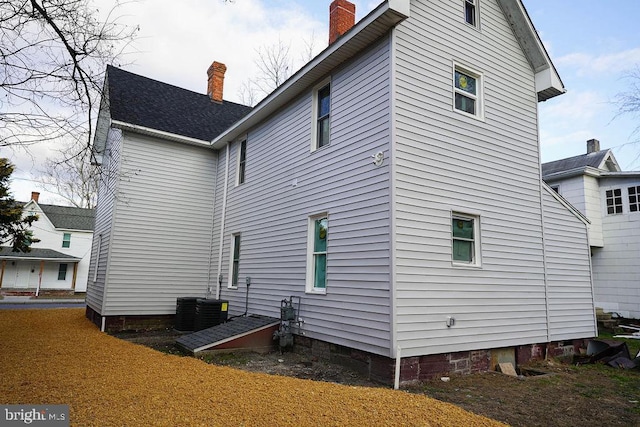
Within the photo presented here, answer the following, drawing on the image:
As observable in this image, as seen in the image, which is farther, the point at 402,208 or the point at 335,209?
the point at 335,209

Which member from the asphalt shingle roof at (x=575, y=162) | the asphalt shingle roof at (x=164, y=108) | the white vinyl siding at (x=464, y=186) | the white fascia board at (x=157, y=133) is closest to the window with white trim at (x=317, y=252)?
the white vinyl siding at (x=464, y=186)

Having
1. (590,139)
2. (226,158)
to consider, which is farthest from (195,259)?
(590,139)

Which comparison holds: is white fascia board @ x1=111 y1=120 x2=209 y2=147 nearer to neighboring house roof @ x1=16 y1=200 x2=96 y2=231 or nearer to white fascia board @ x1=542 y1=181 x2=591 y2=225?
white fascia board @ x1=542 y1=181 x2=591 y2=225

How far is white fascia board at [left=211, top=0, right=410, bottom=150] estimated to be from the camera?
669cm

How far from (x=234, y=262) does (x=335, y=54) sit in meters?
6.80

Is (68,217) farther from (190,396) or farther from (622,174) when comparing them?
(622,174)

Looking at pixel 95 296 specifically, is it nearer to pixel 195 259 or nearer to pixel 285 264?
pixel 195 259

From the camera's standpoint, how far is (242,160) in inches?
491

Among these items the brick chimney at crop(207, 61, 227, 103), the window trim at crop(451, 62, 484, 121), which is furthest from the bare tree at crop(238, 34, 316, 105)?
the window trim at crop(451, 62, 484, 121)

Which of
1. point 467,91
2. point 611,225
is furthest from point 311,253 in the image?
point 611,225

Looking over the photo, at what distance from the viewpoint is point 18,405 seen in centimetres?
455

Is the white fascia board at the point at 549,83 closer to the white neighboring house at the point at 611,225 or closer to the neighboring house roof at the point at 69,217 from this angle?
the white neighboring house at the point at 611,225

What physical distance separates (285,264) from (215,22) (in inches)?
204

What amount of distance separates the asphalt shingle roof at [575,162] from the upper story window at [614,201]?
1.31m
